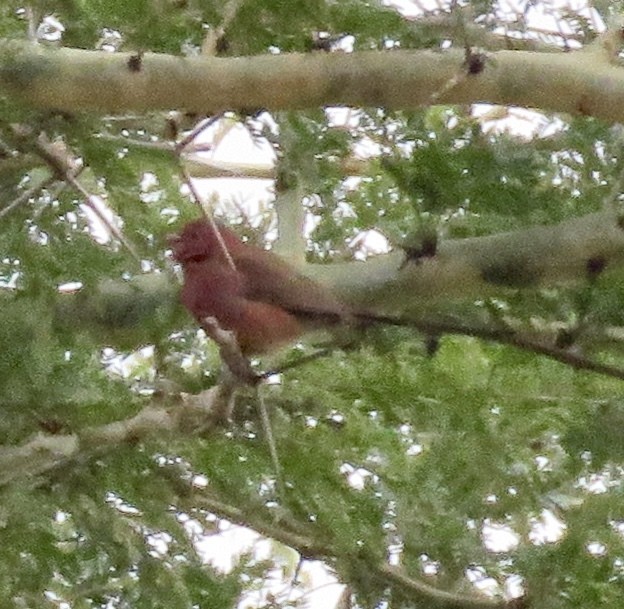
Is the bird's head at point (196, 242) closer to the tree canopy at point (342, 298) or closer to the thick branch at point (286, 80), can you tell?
the tree canopy at point (342, 298)

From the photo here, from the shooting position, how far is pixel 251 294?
2.96 ft

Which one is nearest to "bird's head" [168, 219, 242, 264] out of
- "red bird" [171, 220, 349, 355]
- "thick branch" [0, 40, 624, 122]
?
"red bird" [171, 220, 349, 355]

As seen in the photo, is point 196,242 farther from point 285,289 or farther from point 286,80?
point 286,80

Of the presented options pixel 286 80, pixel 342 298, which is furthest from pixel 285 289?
pixel 286 80

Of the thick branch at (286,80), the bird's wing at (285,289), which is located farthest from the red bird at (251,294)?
the thick branch at (286,80)

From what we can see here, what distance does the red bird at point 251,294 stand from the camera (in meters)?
0.86

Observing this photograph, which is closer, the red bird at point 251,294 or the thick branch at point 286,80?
the thick branch at point 286,80

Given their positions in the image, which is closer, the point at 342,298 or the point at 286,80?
the point at 286,80

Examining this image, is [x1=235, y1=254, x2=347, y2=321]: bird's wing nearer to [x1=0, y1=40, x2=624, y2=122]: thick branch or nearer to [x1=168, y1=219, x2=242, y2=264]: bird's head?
[x1=168, y1=219, x2=242, y2=264]: bird's head

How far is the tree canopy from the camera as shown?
707 millimetres

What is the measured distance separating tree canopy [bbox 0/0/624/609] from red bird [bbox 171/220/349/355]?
0.03m

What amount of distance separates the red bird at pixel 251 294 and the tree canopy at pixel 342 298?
28 mm

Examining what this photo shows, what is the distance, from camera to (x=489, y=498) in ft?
3.01

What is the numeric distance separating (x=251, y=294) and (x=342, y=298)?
68 mm
